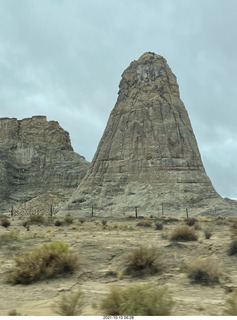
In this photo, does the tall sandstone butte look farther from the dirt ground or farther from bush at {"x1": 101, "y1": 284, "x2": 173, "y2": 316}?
bush at {"x1": 101, "y1": 284, "x2": 173, "y2": 316}

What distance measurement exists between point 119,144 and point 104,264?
1981 inches

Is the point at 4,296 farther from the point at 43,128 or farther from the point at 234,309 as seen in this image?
the point at 43,128

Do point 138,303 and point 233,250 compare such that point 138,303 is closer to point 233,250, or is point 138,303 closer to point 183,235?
point 233,250

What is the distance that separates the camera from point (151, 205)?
49.2 meters

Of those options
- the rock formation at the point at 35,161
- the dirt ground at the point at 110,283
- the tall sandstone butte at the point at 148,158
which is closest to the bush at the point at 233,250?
the dirt ground at the point at 110,283

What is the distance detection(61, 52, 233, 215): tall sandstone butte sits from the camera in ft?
166

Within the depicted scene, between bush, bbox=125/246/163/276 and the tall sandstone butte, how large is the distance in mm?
37113

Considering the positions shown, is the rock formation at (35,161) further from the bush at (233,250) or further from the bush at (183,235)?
the bush at (233,250)

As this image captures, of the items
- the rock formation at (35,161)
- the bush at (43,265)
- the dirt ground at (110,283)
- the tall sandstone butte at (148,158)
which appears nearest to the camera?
the dirt ground at (110,283)

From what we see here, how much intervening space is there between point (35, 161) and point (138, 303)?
299 feet

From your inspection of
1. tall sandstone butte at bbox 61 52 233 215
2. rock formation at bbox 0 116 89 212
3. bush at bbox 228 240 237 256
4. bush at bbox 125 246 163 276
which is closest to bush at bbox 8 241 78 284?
bush at bbox 125 246 163 276

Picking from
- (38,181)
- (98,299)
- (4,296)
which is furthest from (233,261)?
(38,181)

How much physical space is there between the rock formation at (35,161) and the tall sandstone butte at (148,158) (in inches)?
1065

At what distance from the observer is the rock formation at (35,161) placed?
281 ft
